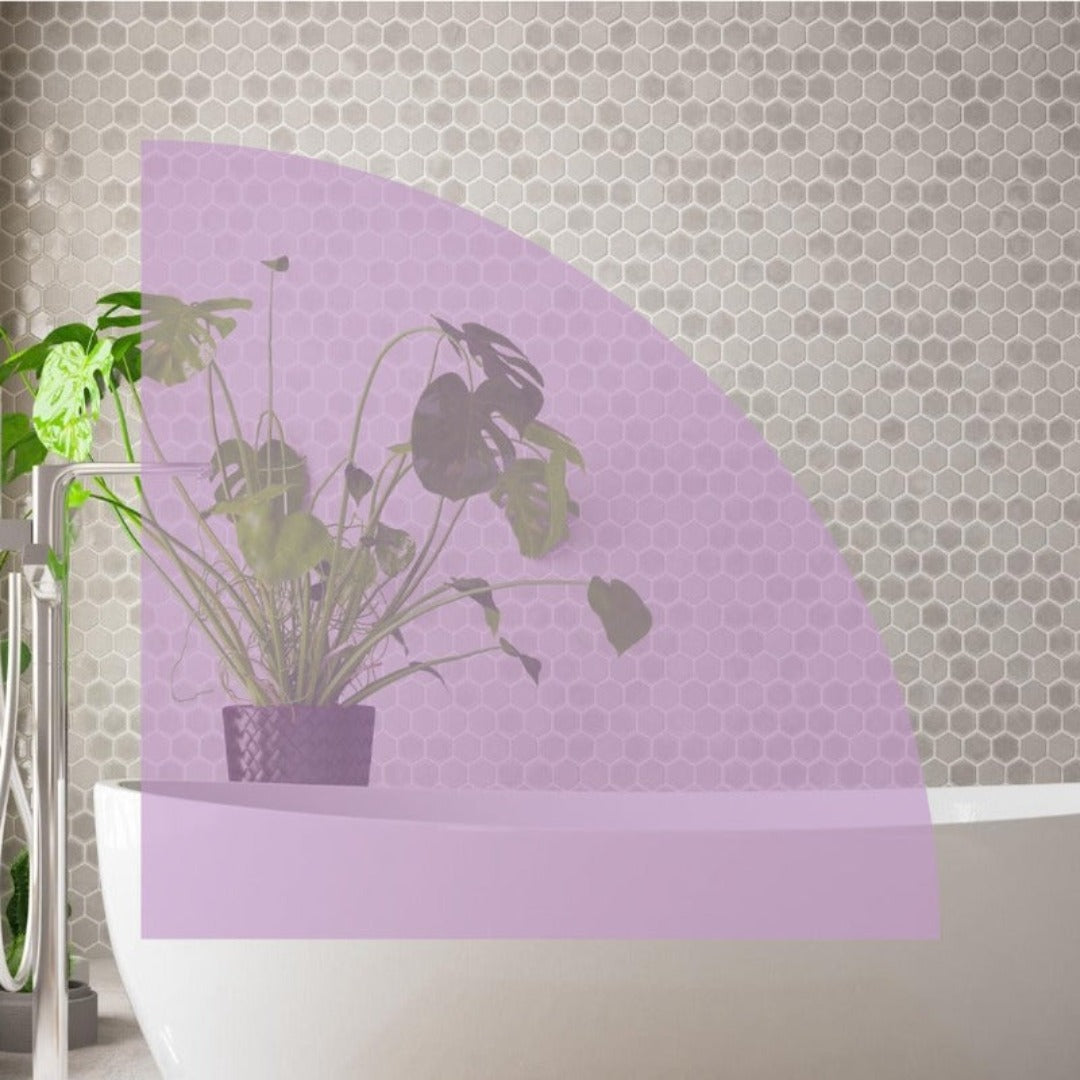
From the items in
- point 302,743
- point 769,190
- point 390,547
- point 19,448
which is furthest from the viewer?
point 769,190

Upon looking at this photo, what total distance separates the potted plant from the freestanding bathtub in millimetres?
698

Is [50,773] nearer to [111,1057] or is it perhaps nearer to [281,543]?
[281,543]

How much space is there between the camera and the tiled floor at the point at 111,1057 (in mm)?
2199

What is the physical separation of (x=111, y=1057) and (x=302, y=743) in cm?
63

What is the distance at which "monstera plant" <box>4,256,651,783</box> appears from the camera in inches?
68.5

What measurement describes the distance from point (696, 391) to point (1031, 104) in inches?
74.8

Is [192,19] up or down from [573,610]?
up

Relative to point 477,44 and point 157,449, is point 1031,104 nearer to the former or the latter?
point 477,44

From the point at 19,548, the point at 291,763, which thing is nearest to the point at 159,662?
the point at 19,548

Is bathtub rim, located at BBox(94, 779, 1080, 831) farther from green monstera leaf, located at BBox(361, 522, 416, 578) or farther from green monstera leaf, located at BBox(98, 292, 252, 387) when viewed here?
green monstera leaf, located at BBox(98, 292, 252, 387)

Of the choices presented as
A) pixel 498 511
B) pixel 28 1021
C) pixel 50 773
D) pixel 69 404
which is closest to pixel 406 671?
pixel 498 511

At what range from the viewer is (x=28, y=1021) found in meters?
2.34

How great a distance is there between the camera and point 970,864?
172 cm
